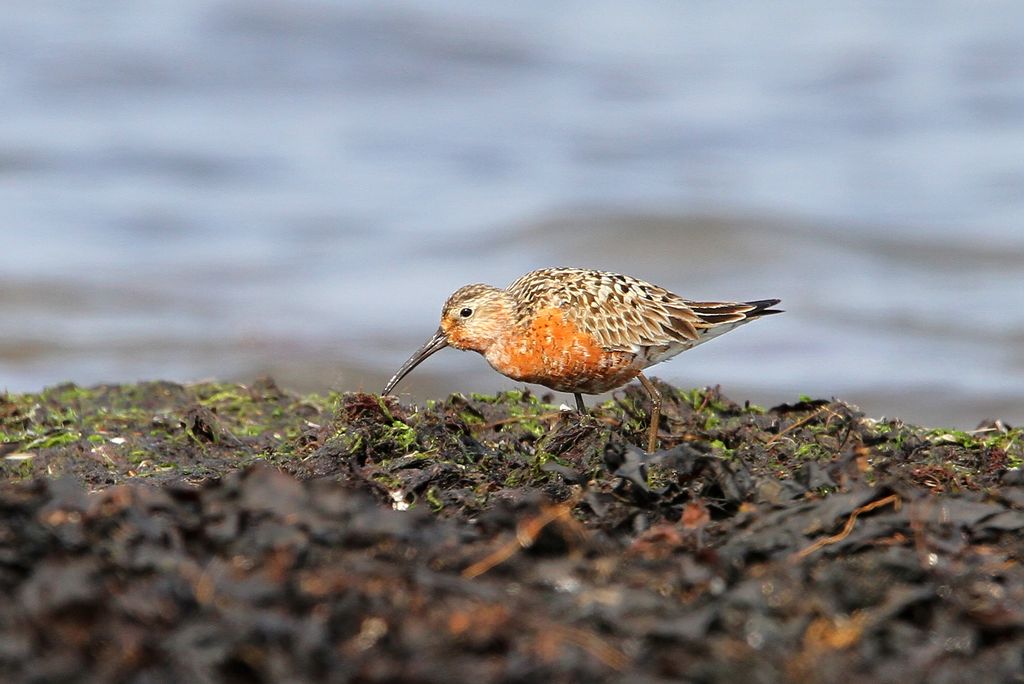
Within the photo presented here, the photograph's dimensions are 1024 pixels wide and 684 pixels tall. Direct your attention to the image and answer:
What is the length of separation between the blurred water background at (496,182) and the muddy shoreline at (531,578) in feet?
18.7

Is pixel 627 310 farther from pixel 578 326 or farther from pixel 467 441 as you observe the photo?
pixel 467 441

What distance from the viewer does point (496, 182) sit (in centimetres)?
1510

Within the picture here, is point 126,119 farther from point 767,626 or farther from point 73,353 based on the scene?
point 767,626

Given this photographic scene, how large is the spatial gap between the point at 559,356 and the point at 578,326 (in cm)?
19

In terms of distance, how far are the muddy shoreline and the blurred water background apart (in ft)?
18.7

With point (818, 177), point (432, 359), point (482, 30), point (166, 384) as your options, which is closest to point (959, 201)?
point (818, 177)

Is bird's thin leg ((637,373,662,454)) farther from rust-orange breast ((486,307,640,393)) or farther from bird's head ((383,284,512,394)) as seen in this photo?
bird's head ((383,284,512,394))

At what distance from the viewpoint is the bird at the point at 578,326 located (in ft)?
22.5

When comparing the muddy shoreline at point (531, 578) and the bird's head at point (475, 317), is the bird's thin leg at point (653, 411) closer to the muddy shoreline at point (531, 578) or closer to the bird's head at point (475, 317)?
the muddy shoreline at point (531, 578)

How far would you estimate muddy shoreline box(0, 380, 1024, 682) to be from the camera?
311 centimetres

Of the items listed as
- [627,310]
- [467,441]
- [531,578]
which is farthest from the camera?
[627,310]

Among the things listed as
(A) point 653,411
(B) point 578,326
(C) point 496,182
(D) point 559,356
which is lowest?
(A) point 653,411

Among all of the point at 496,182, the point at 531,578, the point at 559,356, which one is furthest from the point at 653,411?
the point at 496,182

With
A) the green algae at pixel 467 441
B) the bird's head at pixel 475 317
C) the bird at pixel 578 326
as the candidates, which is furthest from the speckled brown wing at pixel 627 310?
the green algae at pixel 467 441
